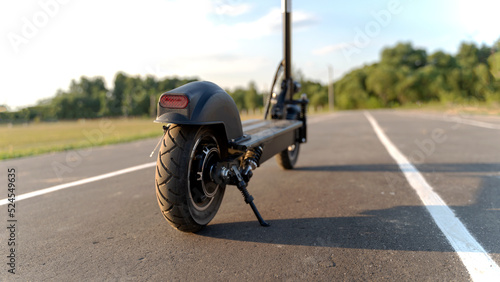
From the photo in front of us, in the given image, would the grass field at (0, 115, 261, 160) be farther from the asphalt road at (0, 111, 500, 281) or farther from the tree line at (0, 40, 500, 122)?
the tree line at (0, 40, 500, 122)

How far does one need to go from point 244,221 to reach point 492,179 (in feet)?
12.0

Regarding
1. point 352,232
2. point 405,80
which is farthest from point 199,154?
point 405,80

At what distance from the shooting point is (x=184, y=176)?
2.71m

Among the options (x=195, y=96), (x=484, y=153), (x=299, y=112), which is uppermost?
(x=195, y=96)

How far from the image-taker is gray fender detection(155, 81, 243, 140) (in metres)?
2.68

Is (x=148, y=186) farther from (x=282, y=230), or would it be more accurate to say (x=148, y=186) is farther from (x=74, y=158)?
(x=74, y=158)

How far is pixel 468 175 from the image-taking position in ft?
16.9

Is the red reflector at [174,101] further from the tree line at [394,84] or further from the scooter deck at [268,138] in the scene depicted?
the tree line at [394,84]

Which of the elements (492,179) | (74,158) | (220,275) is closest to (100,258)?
(220,275)

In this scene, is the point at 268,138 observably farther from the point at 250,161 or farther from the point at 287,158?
the point at 287,158

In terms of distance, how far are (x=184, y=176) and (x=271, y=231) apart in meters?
0.88

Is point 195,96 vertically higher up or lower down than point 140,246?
higher up

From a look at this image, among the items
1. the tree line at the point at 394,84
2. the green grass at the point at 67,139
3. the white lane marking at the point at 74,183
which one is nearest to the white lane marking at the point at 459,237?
the white lane marking at the point at 74,183

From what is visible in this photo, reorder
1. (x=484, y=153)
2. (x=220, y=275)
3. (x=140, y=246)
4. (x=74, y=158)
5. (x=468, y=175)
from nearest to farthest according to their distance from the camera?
(x=220, y=275)
(x=140, y=246)
(x=468, y=175)
(x=484, y=153)
(x=74, y=158)
